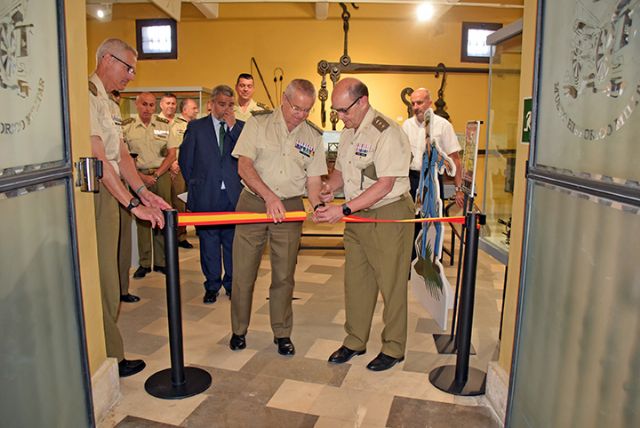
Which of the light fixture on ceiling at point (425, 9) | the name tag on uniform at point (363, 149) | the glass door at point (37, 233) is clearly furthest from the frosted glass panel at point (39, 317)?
the light fixture on ceiling at point (425, 9)

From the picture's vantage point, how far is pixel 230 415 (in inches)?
96.7

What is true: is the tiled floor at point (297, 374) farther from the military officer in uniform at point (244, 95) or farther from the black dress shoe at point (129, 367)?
the military officer in uniform at point (244, 95)

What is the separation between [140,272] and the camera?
4.90m

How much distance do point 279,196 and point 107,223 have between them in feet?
3.12

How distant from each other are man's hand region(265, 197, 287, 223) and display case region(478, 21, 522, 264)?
1.28 metres

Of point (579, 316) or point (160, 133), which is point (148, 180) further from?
point (579, 316)

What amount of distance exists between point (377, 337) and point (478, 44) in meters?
6.50

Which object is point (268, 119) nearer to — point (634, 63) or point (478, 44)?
point (634, 63)

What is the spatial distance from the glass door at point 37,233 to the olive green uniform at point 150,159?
3.09 metres

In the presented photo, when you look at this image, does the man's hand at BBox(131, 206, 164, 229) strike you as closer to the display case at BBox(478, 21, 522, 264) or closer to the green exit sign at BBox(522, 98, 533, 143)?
the green exit sign at BBox(522, 98, 533, 143)

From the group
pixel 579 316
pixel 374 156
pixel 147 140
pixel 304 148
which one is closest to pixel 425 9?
pixel 147 140

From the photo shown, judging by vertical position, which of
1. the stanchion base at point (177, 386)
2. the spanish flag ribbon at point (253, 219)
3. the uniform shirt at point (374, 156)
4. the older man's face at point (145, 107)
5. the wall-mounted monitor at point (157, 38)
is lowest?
the stanchion base at point (177, 386)

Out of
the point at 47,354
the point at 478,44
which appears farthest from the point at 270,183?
the point at 478,44

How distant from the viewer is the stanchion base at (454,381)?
8.80ft
